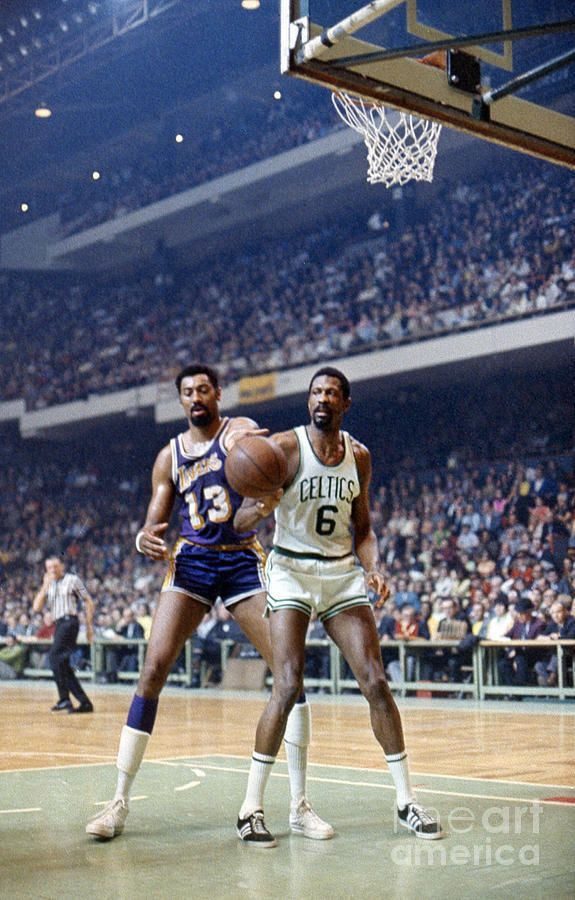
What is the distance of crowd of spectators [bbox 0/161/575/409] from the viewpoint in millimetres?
20875

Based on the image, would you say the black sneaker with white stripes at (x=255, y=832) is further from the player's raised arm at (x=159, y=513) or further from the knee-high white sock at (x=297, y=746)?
the player's raised arm at (x=159, y=513)

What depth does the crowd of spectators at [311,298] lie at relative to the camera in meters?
20.9

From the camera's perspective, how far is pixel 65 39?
24.7 metres

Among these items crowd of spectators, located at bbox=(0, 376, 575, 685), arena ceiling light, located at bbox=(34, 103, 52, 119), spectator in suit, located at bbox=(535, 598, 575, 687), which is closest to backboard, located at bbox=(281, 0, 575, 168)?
spectator in suit, located at bbox=(535, 598, 575, 687)

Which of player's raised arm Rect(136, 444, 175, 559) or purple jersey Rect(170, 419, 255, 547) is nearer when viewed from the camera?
player's raised arm Rect(136, 444, 175, 559)

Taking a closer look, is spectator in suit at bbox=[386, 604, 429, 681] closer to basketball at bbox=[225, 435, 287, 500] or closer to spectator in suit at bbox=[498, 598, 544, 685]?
spectator in suit at bbox=[498, 598, 544, 685]

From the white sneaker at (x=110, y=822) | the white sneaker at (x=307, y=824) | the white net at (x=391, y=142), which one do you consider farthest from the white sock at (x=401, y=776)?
the white net at (x=391, y=142)

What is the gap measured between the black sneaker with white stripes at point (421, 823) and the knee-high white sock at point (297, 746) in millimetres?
514

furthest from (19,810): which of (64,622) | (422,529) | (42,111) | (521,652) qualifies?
(42,111)

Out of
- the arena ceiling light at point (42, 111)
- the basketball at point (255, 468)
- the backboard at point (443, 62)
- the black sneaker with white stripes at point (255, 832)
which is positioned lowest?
the black sneaker with white stripes at point (255, 832)

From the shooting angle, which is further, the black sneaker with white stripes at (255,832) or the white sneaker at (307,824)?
the white sneaker at (307,824)

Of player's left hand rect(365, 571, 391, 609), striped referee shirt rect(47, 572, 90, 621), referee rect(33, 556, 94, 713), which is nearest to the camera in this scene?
player's left hand rect(365, 571, 391, 609)

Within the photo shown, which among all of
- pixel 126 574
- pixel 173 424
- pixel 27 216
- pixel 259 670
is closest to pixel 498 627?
pixel 259 670

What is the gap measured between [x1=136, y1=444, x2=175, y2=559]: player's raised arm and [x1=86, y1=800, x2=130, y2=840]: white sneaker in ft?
3.72
